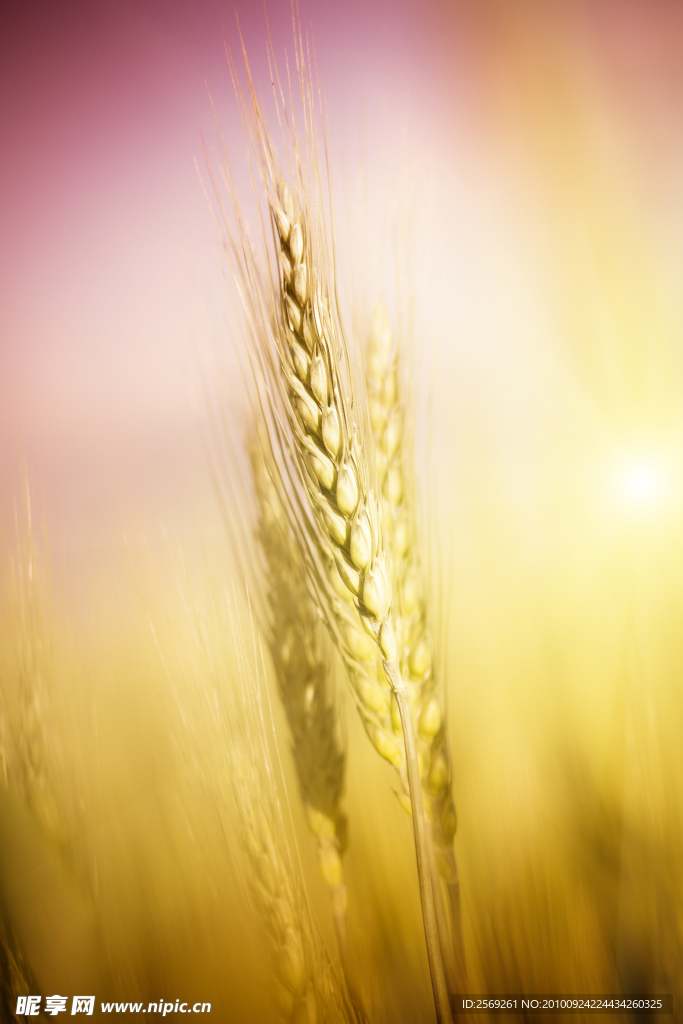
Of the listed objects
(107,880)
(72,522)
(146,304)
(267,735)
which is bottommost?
(107,880)

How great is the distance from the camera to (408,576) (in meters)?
0.55

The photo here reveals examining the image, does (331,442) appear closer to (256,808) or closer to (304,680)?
(304,680)

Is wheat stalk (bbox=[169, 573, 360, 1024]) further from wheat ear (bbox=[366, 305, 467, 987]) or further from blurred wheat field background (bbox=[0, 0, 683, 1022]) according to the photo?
wheat ear (bbox=[366, 305, 467, 987])

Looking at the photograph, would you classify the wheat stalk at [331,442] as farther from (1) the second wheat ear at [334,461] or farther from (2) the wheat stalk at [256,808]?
(2) the wheat stalk at [256,808]

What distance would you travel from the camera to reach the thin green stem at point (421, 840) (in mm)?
450

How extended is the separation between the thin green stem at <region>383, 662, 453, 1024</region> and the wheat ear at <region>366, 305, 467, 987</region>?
0.24 ft

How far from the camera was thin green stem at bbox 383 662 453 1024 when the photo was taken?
1.48 feet

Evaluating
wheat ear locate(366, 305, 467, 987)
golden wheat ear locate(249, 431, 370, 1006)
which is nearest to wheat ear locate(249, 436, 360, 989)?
golden wheat ear locate(249, 431, 370, 1006)

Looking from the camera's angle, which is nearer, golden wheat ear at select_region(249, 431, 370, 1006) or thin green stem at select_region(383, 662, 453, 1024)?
thin green stem at select_region(383, 662, 453, 1024)

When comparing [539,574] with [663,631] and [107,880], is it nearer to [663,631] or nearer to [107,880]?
[663,631]

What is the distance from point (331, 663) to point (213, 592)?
0.19 m

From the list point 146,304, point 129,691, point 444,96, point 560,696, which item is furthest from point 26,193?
point 560,696

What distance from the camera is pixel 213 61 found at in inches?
22.5

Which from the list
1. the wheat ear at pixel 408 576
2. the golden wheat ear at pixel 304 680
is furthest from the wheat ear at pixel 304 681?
the wheat ear at pixel 408 576
